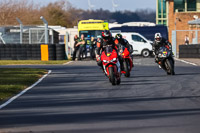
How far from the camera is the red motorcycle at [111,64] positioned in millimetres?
15500

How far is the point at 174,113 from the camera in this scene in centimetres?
969

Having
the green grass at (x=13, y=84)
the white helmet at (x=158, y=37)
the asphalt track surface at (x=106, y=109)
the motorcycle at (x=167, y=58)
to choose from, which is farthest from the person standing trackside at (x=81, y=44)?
the asphalt track surface at (x=106, y=109)

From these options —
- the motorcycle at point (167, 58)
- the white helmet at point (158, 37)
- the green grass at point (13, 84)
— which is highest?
the white helmet at point (158, 37)

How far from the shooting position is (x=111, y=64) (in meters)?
15.7

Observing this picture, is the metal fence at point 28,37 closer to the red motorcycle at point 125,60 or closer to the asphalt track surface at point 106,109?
the red motorcycle at point 125,60

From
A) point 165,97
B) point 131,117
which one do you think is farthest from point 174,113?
point 165,97

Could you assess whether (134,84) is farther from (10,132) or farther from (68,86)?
(10,132)

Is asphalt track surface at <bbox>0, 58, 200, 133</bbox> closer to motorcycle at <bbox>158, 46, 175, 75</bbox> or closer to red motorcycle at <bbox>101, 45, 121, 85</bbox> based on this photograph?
red motorcycle at <bbox>101, 45, 121, 85</bbox>

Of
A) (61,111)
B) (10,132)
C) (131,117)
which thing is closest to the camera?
(10,132)

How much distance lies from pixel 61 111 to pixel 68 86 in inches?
224

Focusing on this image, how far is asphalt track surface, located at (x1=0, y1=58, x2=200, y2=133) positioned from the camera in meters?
8.29

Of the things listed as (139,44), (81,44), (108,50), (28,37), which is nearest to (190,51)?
(139,44)

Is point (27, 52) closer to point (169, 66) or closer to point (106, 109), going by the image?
point (169, 66)

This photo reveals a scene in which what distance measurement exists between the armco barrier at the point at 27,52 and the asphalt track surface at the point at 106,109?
58.9 ft
